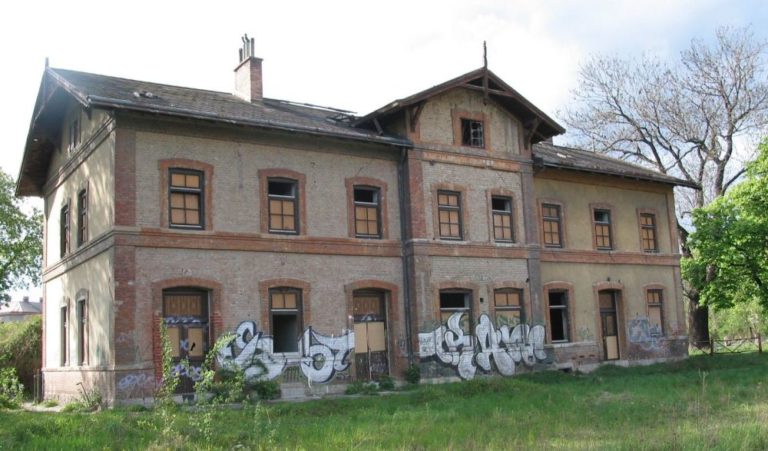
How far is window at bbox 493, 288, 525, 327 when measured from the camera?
21891 millimetres

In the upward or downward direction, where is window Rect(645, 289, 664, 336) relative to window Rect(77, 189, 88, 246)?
downward

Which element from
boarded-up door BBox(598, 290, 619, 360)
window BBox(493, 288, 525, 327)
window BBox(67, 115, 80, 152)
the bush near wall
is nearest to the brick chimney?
window BBox(67, 115, 80, 152)

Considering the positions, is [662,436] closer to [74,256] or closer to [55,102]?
[74,256]

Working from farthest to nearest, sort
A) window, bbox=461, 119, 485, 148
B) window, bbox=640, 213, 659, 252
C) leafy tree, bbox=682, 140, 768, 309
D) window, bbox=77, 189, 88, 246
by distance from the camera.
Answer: leafy tree, bbox=682, 140, 768, 309 → window, bbox=640, 213, 659, 252 → window, bbox=461, 119, 485, 148 → window, bbox=77, 189, 88, 246

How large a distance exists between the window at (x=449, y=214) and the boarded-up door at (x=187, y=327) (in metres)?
6.86

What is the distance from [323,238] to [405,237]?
2.49 m

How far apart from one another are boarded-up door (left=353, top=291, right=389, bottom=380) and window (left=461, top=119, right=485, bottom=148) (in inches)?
205

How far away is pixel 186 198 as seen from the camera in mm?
17891

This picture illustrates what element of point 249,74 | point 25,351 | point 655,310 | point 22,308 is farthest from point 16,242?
point 22,308

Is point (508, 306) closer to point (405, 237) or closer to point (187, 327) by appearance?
point (405, 237)

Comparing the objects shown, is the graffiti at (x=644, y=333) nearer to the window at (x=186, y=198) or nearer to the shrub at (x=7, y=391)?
the window at (x=186, y=198)

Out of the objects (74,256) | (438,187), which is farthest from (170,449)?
(438,187)

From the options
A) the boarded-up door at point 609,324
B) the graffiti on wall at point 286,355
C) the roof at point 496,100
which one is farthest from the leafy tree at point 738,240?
the graffiti on wall at point 286,355

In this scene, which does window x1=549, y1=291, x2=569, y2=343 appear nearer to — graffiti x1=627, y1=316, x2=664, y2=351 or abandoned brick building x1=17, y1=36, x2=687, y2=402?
abandoned brick building x1=17, y1=36, x2=687, y2=402
